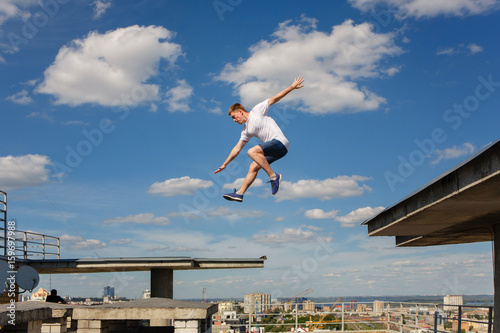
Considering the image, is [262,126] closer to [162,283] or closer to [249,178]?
[249,178]

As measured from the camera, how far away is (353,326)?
1030 inches

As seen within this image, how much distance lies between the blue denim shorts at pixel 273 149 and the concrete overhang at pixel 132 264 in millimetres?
15173

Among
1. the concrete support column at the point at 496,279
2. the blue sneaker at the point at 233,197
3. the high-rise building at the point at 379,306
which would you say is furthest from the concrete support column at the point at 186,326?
the high-rise building at the point at 379,306

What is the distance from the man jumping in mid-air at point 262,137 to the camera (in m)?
6.59

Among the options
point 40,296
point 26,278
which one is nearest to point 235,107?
point 26,278

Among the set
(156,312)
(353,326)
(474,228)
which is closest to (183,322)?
(156,312)

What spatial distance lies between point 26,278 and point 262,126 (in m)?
15.0

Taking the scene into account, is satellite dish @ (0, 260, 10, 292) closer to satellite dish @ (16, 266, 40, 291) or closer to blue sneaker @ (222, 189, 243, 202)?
satellite dish @ (16, 266, 40, 291)

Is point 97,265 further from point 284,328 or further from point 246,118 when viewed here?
point 246,118

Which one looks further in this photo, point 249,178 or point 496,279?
point 496,279

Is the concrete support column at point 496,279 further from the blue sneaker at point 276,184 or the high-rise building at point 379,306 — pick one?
the high-rise building at point 379,306

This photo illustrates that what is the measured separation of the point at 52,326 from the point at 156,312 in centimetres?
257

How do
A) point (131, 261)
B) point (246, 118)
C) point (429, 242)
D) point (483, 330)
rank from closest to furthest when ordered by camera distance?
1. point (246, 118)
2. point (483, 330)
3. point (429, 242)
4. point (131, 261)

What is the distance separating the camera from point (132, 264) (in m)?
21.5
